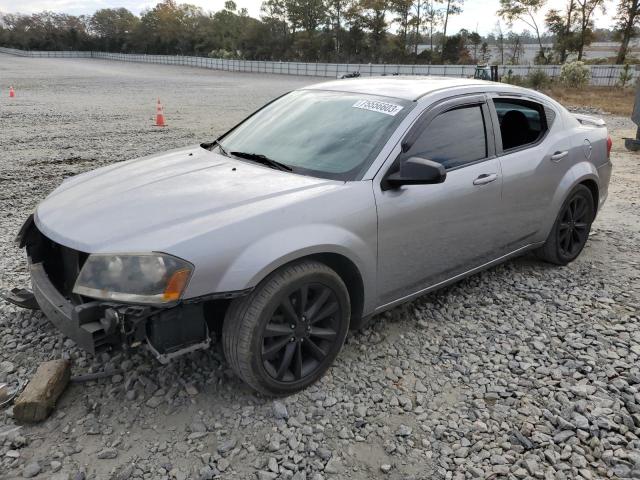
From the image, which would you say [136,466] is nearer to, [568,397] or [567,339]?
[568,397]

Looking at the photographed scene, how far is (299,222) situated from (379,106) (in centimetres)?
117

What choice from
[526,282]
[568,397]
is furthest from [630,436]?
[526,282]

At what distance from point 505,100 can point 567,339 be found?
5.96ft

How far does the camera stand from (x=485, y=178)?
11.9ft

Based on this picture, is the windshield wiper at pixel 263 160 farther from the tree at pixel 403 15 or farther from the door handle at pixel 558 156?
the tree at pixel 403 15

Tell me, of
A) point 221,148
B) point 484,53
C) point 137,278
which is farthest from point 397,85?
point 484,53

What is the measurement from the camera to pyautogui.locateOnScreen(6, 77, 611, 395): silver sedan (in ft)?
8.09

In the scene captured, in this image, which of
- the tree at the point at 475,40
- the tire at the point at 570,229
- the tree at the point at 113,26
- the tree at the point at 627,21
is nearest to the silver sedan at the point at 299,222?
the tire at the point at 570,229

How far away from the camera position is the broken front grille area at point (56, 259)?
2799mm

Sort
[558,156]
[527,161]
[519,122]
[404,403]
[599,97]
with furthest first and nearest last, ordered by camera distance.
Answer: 1. [599,97]
2. [558,156]
3. [519,122]
4. [527,161]
5. [404,403]

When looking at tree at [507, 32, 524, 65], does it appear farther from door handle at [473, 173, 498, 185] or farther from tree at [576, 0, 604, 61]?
Answer: door handle at [473, 173, 498, 185]

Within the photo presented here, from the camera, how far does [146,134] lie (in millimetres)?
11289

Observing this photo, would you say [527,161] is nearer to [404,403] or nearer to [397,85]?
[397,85]

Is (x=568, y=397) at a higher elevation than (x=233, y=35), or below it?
below
